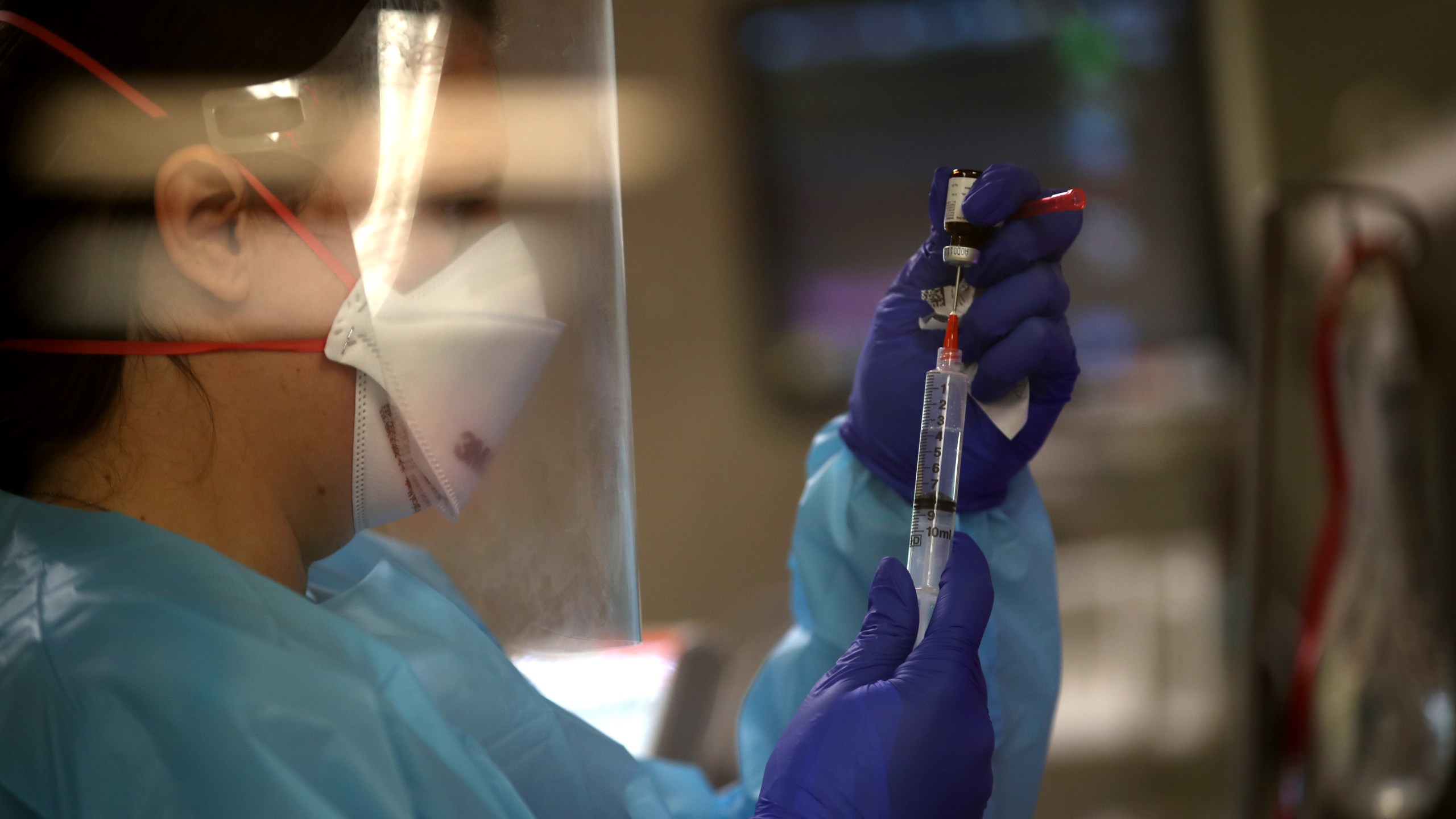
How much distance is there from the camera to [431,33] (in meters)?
0.73

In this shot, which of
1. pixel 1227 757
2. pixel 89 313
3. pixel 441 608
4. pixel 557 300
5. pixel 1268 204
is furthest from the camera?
pixel 1227 757

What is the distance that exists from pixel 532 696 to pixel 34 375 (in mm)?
439

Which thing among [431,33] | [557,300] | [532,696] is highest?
[431,33]

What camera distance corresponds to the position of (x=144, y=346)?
709 mm

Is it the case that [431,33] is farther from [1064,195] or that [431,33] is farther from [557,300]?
[1064,195]

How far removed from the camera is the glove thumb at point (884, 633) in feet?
2.33

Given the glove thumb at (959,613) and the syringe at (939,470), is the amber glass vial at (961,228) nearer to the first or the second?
the syringe at (939,470)

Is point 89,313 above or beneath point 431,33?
beneath

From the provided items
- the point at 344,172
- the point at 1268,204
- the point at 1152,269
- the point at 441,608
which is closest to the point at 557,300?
the point at 344,172

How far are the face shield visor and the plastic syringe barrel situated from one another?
0.81ft

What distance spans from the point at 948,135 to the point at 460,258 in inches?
80.5

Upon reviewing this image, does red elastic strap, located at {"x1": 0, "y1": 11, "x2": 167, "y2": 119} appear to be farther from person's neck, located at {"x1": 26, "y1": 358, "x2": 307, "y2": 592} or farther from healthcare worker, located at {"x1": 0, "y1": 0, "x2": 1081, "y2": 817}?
person's neck, located at {"x1": 26, "y1": 358, "x2": 307, "y2": 592}

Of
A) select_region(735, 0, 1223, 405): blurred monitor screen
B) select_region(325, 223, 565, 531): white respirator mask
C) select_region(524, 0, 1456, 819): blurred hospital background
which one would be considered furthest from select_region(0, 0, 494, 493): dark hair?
select_region(735, 0, 1223, 405): blurred monitor screen

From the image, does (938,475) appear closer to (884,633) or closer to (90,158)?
(884,633)
